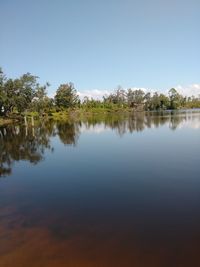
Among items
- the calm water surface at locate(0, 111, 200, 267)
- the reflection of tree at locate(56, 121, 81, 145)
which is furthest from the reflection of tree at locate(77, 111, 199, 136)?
the calm water surface at locate(0, 111, 200, 267)

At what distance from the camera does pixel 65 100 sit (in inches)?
3292

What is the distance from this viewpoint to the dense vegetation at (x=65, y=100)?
5516 cm

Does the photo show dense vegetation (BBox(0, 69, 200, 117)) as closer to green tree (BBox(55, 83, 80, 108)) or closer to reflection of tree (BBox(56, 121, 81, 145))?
green tree (BBox(55, 83, 80, 108))

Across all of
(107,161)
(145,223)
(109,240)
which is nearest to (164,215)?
(145,223)

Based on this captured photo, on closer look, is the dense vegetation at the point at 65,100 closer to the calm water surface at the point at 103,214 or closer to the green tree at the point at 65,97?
the green tree at the point at 65,97

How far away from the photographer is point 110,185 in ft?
28.6

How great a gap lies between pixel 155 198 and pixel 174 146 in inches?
357

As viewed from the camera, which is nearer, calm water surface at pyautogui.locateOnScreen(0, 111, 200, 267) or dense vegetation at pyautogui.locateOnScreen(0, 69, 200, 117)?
calm water surface at pyautogui.locateOnScreen(0, 111, 200, 267)

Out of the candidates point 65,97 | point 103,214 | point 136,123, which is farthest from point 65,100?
point 103,214

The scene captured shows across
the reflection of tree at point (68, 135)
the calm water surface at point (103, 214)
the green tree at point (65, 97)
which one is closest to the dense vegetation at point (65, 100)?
the green tree at point (65, 97)

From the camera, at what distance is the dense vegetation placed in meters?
55.2

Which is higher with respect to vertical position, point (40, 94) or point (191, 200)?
point (40, 94)

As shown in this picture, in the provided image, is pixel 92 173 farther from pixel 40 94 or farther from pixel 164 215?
pixel 40 94

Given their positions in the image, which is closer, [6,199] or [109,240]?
[109,240]
